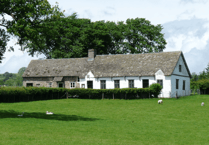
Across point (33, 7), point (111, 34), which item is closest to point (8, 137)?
point (33, 7)

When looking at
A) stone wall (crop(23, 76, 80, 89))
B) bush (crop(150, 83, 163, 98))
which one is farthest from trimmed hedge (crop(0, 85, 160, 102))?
stone wall (crop(23, 76, 80, 89))

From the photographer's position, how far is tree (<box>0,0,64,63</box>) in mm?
18281

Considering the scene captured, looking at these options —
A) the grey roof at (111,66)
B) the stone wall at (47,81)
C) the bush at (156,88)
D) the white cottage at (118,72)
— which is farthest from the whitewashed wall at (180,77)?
the stone wall at (47,81)

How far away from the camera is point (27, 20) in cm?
1945

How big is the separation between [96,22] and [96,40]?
5.83 meters

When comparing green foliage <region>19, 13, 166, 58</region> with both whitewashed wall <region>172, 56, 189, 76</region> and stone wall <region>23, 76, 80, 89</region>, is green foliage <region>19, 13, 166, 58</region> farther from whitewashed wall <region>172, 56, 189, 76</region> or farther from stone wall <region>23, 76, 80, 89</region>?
whitewashed wall <region>172, 56, 189, 76</region>

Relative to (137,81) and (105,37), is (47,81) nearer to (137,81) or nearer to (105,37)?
(105,37)

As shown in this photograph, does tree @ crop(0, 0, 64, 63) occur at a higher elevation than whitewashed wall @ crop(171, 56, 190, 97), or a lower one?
higher

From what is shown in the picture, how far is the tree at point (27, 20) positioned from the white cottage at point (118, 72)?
2776 centimetres

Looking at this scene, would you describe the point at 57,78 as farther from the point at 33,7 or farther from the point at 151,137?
the point at 151,137

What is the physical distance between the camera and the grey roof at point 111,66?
46.4m

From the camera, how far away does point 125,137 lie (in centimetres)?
1192

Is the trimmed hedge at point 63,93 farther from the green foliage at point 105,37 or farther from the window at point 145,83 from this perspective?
the green foliage at point 105,37

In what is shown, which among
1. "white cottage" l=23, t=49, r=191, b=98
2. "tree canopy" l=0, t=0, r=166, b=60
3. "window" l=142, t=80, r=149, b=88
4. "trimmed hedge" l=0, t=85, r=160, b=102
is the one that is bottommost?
"trimmed hedge" l=0, t=85, r=160, b=102
